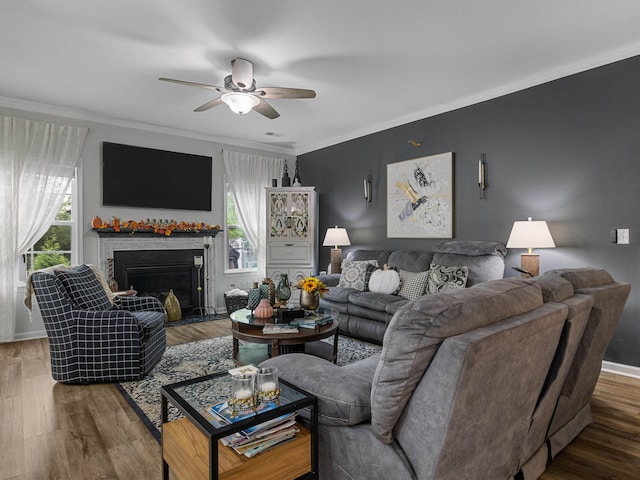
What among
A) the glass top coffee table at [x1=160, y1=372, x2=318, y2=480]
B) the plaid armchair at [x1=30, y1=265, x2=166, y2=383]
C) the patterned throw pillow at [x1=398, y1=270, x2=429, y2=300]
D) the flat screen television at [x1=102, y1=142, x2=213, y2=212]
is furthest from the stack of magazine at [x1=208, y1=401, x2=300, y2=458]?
the flat screen television at [x1=102, y1=142, x2=213, y2=212]

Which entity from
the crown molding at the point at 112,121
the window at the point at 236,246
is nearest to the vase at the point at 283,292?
the window at the point at 236,246

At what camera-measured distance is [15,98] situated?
4234 millimetres

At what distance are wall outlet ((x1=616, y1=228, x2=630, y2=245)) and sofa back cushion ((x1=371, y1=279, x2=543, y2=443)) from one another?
254 centimetres

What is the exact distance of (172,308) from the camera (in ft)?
16.8

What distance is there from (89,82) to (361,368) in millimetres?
3832

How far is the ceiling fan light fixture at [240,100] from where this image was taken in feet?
10.7

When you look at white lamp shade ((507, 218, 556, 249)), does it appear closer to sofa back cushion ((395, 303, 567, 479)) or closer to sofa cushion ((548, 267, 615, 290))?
sofa cushion ((548, 267, 615, 290))

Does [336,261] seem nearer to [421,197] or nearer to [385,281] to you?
[385,281]

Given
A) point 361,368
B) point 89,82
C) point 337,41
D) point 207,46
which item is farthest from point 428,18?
point 89,82

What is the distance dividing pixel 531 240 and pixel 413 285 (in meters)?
1.20

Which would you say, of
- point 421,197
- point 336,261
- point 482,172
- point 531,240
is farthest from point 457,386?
point 336,261

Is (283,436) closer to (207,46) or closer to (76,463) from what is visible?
(76,463)

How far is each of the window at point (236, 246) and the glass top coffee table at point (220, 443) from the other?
4.50 metres

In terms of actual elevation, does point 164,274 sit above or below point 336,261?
below
